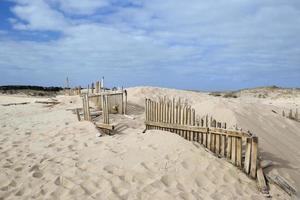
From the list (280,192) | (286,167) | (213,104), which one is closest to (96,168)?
(280,192)

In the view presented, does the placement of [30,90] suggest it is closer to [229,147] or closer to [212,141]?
[212,141]

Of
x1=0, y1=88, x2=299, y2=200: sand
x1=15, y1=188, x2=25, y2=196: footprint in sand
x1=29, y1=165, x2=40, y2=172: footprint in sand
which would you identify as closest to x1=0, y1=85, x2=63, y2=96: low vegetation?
x1=0, y1=88, x2=299, y2=200: sand

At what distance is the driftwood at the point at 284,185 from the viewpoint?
7.19 metres

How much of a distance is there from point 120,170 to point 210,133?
2461 mm

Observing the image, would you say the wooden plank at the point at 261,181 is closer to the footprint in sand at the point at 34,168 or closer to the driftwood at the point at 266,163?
the driftwood at the point at 266,163

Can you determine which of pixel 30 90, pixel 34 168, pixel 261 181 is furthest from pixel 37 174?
pixel 30 90

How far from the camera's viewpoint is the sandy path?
6.61 metres

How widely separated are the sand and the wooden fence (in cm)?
28

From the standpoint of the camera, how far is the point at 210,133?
8.55m

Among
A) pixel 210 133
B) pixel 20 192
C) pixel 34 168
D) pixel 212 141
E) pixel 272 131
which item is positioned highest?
pixel 210 133

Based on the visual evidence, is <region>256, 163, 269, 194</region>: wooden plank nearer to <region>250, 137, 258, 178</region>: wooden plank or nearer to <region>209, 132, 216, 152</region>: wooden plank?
<region>250, 137, 258, 178</region>: wooden plank

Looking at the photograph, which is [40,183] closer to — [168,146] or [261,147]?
[168,146]

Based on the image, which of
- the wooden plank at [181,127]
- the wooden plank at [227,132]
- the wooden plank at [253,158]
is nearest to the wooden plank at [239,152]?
the wooden plank at [227,132]

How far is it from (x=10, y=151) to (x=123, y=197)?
14.0 feet
